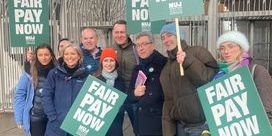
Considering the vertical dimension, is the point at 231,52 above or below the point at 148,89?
above

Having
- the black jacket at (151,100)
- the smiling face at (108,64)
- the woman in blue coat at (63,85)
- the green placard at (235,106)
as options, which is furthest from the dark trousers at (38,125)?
the green placard at (235,106)

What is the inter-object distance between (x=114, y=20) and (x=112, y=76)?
4.12 metres

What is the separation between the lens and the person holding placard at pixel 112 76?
469 cm

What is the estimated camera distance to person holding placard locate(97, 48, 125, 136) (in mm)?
4688

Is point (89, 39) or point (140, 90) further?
point (89, 39)

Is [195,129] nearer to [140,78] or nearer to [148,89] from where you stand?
[148,89]

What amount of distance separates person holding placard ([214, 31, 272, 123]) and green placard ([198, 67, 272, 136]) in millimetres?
123

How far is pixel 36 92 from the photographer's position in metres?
5.24

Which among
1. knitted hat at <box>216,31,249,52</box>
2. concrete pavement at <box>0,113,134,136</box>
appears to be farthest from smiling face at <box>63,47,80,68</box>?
concrete pavement at <box>0,113,134,136</box>

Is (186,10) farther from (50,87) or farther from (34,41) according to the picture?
(34,41)

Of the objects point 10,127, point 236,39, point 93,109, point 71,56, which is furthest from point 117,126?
point 10,127

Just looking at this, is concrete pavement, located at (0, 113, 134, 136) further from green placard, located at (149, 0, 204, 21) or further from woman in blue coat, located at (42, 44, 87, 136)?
green placard, located at (149, 0, 204, 21)

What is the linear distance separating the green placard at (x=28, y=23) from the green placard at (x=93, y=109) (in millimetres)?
A: 2665

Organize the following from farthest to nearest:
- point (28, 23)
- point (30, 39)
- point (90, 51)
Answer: point (28, 23) < point (30, 39) < point (90, 51)
